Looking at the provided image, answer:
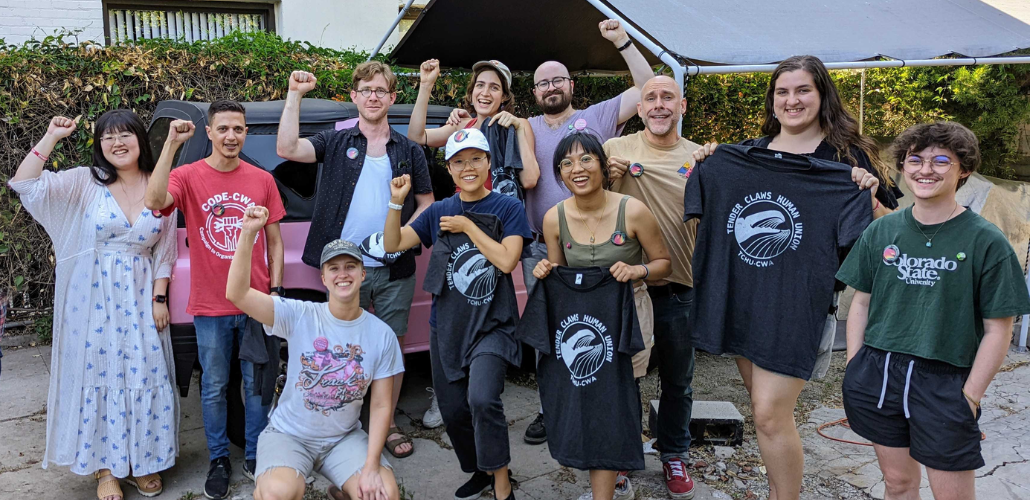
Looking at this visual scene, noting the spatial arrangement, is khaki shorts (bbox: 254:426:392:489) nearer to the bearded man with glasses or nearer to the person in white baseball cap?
the bearded man with glasses

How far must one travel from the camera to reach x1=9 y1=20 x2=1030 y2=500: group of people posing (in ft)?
8.17

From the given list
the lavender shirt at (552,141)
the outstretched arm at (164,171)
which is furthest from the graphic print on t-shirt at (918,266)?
the outstretched arm at (164,171)

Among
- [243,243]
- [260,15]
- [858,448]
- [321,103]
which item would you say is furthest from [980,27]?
[260,15]

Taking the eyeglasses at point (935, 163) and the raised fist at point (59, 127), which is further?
the raised fist at point (59, 127)

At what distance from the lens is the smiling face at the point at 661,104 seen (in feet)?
11.1

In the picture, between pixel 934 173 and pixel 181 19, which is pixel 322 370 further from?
pixel 181 19

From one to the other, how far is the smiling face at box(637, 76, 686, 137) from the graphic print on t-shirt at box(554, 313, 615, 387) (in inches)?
40.4

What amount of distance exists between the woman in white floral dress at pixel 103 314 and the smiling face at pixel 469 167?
147 cm

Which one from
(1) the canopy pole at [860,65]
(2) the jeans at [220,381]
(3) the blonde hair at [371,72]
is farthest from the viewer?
(1) the canopy pole at [860,65]

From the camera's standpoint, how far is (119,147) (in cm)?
333

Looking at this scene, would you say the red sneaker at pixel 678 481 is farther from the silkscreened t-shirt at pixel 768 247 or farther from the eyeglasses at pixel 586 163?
the eyeglasses at pixel 586 163

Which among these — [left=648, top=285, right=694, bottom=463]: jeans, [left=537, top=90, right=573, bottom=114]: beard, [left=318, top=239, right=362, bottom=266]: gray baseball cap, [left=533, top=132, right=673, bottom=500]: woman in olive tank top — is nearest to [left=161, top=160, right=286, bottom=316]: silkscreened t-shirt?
[left=318, top=239, right=362, bottom=266]: gray baseball cap

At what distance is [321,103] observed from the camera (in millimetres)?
4484

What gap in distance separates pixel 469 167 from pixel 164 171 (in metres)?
1.37
